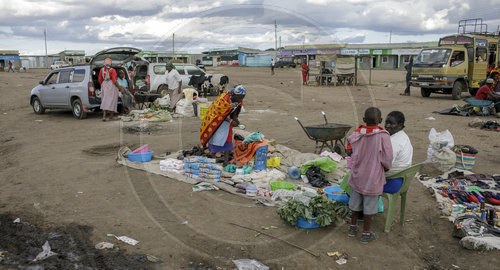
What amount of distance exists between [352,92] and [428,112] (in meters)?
7.52

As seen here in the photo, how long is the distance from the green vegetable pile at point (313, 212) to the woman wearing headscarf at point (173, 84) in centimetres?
816

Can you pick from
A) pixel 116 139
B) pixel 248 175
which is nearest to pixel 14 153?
pixel 116 139

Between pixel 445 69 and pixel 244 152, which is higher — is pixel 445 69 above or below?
above

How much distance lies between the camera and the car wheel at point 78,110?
11.5 meters

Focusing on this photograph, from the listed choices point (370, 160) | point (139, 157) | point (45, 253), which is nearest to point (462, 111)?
point (370, 160)

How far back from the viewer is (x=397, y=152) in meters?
3.86

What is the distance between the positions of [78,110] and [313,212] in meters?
9.80

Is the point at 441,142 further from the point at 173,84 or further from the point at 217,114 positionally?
the point at 173,84

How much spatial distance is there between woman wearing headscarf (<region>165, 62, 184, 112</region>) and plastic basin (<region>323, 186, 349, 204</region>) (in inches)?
302

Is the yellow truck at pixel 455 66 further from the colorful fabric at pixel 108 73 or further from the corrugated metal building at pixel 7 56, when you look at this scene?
the corrugated metal building at pixel 7 56

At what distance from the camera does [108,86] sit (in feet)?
35.1

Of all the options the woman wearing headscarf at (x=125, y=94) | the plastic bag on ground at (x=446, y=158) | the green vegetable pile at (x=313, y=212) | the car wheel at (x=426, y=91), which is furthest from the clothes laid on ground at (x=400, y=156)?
the car wheel at (x=426, y=91)

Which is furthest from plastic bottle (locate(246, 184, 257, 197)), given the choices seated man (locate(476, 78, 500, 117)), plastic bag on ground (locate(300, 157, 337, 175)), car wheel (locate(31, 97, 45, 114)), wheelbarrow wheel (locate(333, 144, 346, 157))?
car wheel (locate(31, 97, 45, 114))

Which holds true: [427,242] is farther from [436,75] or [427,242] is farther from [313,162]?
[436,75]
